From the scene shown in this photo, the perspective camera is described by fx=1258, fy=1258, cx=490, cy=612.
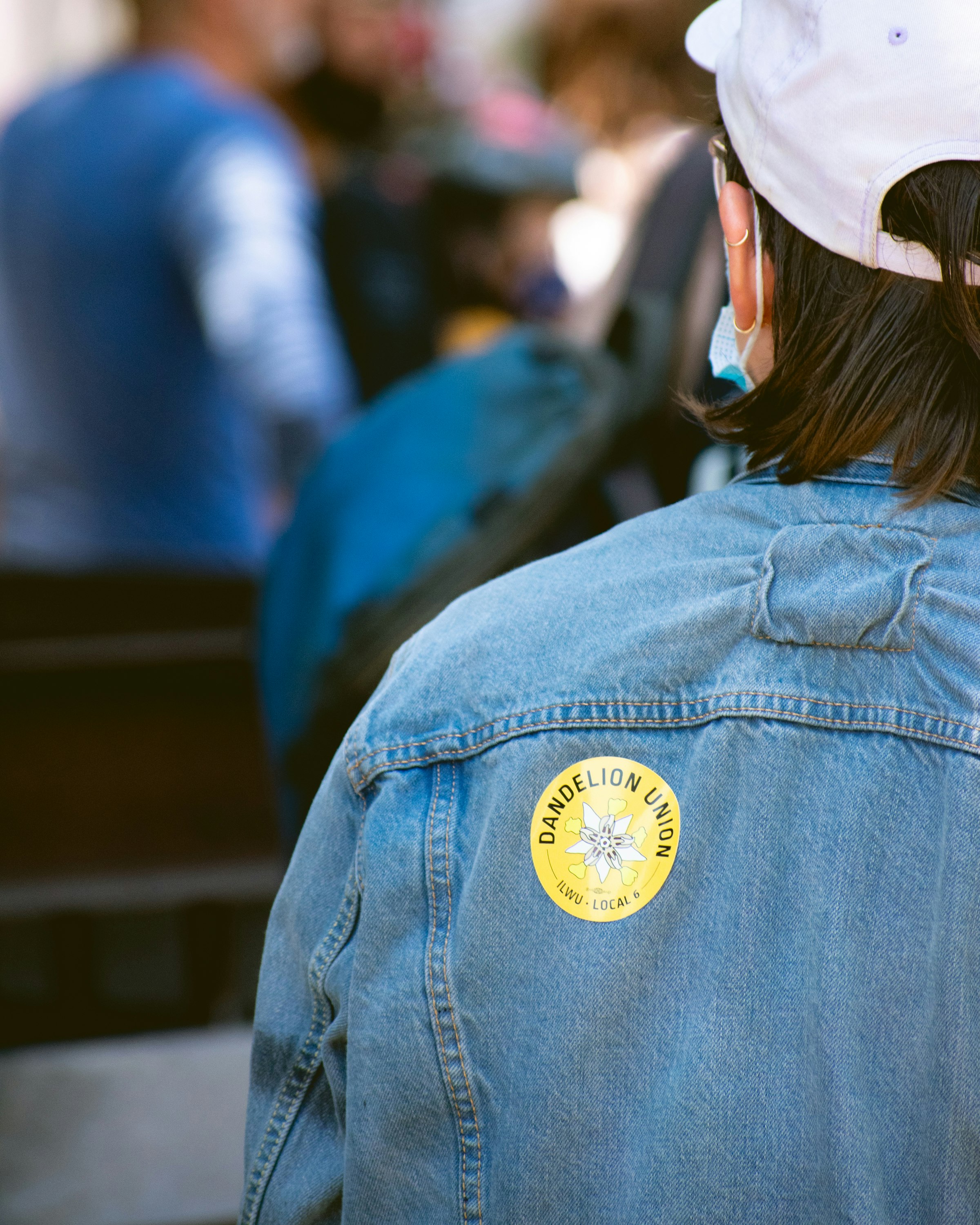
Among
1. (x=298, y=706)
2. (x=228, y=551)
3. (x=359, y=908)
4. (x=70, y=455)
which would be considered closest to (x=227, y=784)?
(x=228, y=551)

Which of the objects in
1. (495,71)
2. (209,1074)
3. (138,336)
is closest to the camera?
(209,1074)

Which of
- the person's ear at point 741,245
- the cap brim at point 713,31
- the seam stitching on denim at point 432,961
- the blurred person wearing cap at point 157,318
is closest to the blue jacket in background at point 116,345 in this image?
the blurred person wearing cap at point 157,318

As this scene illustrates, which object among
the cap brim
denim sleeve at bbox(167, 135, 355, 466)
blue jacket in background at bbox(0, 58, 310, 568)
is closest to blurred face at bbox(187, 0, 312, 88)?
blue jacket in background at bbox(0, 58, 310, 568)

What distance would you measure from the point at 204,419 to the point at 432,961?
1.76 metres

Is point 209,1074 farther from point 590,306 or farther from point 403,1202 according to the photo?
point 590,306

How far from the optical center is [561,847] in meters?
0.87

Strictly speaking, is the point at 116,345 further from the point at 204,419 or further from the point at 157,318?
the point at 204,419

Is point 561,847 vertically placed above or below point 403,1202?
above

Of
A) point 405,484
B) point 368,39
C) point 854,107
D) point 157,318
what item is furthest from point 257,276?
point 854,107

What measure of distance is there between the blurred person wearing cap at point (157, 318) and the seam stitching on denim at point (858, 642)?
5.03 feet

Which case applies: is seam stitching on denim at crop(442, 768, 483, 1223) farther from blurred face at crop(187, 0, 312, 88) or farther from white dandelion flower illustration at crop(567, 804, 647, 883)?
blurred face at crop(187, 0, 312, 88)

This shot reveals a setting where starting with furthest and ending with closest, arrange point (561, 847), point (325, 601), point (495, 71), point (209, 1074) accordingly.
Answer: point (495, 71) < point (209, 1074) < point (325, 601) < point (561, 847)

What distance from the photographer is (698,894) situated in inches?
34.1

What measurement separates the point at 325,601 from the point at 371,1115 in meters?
0.75
